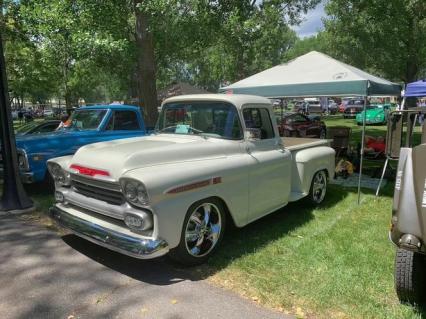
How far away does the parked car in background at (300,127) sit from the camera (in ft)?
57.7

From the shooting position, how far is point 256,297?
3.71 m

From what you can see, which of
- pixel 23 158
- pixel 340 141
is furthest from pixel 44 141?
pixel 340 141

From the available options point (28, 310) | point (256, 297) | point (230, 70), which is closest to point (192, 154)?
point (256, 297)

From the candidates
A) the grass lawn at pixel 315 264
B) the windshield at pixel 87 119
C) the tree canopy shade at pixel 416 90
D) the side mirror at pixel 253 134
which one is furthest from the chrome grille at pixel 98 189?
the tree canopy shade at pixel 416 90

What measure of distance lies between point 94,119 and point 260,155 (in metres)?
4.52

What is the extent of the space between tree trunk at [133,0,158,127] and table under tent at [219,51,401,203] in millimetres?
2851

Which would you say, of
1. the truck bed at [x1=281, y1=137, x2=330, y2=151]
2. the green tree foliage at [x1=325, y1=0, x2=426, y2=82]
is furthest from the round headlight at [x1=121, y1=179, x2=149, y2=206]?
the green tree foliage at [x1=325, y1=0, x2=426, y2=82]

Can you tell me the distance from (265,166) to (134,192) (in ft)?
6.55

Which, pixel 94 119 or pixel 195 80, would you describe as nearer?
pixel 94 119

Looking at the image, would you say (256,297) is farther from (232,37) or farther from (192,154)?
(232,37)

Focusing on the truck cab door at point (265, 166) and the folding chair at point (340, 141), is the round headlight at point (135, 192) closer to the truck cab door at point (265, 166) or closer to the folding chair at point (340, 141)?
the truck cab door at point (265, 166)

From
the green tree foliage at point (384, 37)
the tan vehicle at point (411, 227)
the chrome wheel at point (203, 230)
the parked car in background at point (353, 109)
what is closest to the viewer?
the tan vehicle at point (411, 227)

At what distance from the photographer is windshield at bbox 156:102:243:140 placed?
16.4 feet

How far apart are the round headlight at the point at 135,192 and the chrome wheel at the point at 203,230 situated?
1.99 ft
